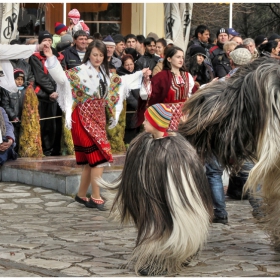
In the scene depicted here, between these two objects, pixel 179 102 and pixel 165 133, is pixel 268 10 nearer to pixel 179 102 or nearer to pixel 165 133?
pixel 179 102

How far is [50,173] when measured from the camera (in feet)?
30.8

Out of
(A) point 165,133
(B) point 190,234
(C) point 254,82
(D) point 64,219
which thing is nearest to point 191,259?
(B) point 190,234

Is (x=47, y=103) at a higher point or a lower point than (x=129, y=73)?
lower

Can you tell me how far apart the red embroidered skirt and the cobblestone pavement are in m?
0.58

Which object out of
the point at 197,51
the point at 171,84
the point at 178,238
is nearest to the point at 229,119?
the point at 178,238

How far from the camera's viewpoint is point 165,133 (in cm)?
583

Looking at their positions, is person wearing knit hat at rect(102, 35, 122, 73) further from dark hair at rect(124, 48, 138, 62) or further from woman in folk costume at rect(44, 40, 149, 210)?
woman in folk costume at rect(44, 40, 149, 210)

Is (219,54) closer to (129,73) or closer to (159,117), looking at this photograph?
(129,73)

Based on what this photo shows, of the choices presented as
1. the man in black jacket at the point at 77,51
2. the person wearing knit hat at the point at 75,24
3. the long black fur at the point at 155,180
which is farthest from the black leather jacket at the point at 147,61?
the long black fur at the point at 155,180

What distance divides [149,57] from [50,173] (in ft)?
14.4

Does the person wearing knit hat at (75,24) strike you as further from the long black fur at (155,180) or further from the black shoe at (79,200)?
the long black fur at (155,180)

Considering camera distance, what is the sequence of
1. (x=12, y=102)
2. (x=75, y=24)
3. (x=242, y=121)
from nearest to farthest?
(x=242, y=121), (x=12, y=102), (x=75, y=24)

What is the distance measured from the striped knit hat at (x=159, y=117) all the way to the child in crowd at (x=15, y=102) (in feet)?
17.2

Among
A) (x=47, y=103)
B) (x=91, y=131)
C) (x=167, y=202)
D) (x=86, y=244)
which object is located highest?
(x=47, y=103)
